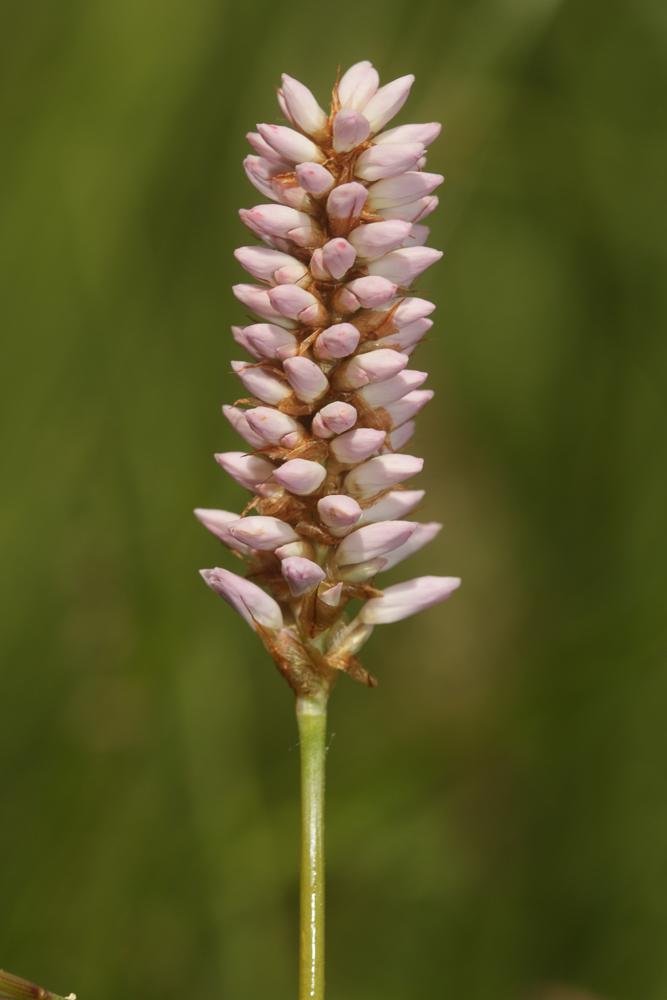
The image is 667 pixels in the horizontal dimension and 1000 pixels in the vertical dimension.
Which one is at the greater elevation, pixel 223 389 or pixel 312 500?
pixel 223 389

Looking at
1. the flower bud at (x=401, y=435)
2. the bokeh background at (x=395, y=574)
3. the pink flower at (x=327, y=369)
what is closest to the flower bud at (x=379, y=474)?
the pink flower at (x=327, y=369)

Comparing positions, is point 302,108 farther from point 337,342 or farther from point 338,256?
point 337,342

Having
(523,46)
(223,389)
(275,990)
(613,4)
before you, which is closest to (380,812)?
(275,990)

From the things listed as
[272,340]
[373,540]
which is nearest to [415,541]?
[373,540]

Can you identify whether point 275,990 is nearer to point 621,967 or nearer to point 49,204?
point 621,967

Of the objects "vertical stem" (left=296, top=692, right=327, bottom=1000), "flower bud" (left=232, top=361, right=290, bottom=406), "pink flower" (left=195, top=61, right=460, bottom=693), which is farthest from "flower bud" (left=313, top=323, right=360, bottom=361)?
"vertical stem" (left=296, top=692, right=327, bottom=1000)

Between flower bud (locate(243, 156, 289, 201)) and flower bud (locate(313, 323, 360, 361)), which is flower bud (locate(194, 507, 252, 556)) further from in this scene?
flower bud (locate(243, 156, 289, 201))
